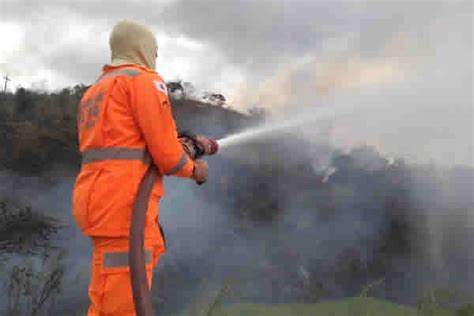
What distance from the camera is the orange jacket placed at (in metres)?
2.55

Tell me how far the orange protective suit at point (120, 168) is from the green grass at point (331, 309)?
1.95 m

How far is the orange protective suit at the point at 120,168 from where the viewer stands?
2.54m

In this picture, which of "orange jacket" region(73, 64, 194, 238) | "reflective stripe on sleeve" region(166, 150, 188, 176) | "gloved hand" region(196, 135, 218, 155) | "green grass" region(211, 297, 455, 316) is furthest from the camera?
"green grass" region(211, 297, 455, 316)

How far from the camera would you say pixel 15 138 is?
18.4 feet

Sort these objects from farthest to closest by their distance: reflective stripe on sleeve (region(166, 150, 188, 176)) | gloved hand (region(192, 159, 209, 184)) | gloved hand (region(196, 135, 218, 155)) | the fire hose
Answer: gloved hand (region(196, 135, 218, 155))
gloved hand (region(192, 159, 209, 184))
reflective stripe on sleeve (region(166, 150, 188, 176))
the fire hose

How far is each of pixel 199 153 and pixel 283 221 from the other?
8.75 feet

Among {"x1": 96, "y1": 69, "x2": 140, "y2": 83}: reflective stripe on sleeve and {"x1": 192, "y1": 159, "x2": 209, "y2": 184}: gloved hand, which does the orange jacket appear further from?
Result: {"x1": 192, "y1": 159, "x2": 209, "y2": 184}: gloved hand

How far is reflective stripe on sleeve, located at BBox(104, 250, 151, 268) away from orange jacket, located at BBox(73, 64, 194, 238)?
0.27ft

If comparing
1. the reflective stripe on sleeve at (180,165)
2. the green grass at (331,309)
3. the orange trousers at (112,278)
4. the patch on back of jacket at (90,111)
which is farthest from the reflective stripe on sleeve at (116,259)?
the green grass at (331,309)

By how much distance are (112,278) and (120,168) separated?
0.46 m

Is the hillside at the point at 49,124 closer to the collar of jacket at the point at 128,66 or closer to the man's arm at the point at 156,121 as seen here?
the collar of jacket at the point at 128,66

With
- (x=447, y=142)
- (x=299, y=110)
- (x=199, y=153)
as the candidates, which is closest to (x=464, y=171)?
(x=447, y=142)

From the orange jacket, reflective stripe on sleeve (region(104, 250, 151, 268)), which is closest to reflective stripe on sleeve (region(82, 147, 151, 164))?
the orange jacket

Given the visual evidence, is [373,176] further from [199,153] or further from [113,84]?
[113,84]
